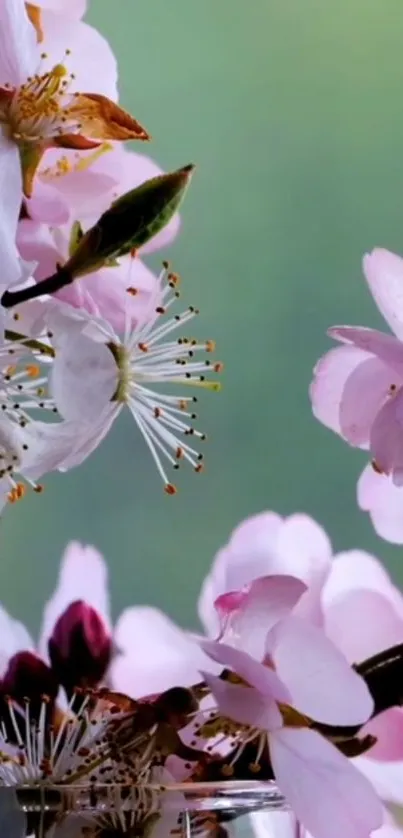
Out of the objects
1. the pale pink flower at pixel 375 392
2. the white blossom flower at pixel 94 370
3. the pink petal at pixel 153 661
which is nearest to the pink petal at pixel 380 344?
the pale pink flower at pixel 375 392

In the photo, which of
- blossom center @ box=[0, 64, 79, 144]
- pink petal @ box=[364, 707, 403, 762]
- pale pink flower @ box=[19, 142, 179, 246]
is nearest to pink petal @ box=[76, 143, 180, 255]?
pale pink flower @ box=[19, 142, 179, 246]

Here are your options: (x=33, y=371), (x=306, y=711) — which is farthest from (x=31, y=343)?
(x=306, y=711)

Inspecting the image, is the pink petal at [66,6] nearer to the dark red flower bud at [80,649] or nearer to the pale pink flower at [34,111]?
the pale pink flower at [34,111]

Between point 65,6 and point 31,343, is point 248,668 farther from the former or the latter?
point 65,6

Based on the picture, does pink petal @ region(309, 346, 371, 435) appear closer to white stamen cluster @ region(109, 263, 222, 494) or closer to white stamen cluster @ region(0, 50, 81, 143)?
white stamen cluster @ region(109, 263, 222, 494)

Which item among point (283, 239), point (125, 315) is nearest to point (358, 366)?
point (125, 315)

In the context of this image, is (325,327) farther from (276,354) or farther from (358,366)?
(358,366)
